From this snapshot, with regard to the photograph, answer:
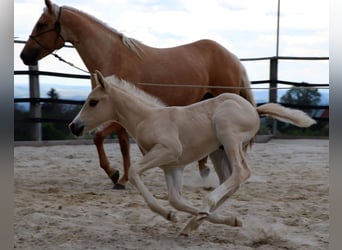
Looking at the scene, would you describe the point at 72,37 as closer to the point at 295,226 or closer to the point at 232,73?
the point at 232,73

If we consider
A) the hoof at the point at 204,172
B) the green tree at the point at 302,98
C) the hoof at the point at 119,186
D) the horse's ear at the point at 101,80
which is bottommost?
the hoof at the point at 119,186

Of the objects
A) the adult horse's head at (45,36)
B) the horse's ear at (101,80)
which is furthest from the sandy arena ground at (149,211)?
the adult horse's head at (45,36)

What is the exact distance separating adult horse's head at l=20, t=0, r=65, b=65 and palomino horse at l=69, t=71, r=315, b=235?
A: 6.45 ft

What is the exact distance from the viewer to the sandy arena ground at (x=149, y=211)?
288 centimetres

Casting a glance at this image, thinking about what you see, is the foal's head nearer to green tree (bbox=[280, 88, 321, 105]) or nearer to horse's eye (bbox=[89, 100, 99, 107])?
horse's eye (bbox=[89, 100, 99, 107])

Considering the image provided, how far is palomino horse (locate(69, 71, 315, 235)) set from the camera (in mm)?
2930

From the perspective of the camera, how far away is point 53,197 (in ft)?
14.2

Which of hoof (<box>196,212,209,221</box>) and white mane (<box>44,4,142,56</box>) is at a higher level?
white mane (<box>44,4,142,56</box>)

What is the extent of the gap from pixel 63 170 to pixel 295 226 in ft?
10.8

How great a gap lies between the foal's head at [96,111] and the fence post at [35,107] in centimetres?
497

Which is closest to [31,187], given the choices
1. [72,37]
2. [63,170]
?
[63,170]

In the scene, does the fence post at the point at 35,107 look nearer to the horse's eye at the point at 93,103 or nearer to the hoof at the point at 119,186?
the hoof at the point at 119,186

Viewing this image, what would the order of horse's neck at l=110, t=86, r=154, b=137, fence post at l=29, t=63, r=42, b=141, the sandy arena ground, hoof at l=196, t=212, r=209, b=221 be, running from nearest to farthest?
hoof at l=196, t=212, r=209, b=221, the sandy arena ground, horse's neck at l=110, t=86, r=154, b=137, fence post at l=29, t=63, r=42, b=141

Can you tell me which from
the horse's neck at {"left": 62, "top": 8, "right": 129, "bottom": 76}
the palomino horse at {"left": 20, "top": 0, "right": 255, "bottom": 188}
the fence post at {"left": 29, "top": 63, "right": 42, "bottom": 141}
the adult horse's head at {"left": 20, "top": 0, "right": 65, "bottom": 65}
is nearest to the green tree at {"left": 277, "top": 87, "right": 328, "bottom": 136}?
the fence post at {"left": 29, "top": 63, "right": 42, "bottom": 141}
